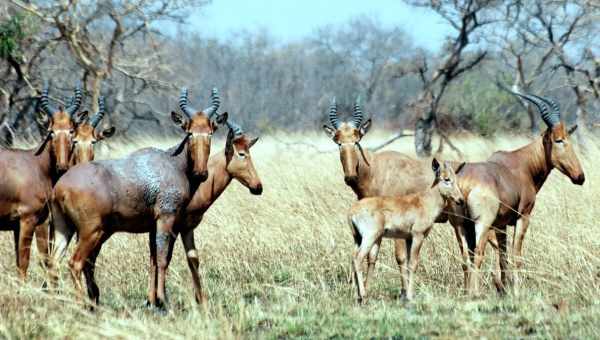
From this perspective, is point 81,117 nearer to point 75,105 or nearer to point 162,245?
point 75,105

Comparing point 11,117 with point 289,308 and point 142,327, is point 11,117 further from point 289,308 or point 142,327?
point 142,327

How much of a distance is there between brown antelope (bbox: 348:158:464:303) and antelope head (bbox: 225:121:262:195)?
3.05 feet

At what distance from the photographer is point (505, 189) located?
9.12 metres

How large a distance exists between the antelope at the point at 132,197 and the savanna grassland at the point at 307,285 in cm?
38

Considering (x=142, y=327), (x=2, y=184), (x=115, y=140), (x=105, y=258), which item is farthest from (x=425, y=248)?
(x=115, y=140)

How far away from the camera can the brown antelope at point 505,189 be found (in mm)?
8789

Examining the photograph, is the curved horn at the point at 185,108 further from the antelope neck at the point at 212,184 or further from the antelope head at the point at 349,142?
the antelope head at the point at 349,142

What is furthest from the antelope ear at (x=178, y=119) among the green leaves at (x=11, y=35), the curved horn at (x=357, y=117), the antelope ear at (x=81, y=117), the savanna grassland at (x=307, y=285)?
the green leaves at (x=11, y=35)

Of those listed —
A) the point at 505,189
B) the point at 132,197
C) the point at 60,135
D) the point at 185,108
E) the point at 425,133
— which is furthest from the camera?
the point at 425,133

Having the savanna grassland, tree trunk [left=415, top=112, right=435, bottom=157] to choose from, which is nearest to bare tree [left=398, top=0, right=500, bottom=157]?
tree trunk [left=415, top=112, right=435, bottom=157]

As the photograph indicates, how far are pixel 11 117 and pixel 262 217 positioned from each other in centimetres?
1275

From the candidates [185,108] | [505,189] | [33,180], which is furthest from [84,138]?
[505,189]

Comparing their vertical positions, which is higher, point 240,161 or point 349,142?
point 349,142

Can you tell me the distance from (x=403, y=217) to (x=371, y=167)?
141 cm
